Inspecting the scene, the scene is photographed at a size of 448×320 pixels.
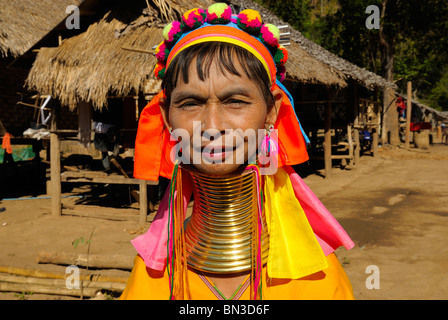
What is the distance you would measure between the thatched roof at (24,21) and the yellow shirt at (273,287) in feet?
32.9

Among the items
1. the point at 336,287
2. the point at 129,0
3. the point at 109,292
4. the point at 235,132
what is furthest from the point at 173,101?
the point at 129,0

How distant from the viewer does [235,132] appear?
133 cm

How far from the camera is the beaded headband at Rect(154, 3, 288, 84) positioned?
140 cm

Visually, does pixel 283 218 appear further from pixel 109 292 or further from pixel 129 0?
pixel 129 0

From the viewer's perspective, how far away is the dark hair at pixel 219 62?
1335mm

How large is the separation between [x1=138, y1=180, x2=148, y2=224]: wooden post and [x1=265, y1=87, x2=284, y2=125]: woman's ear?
17.9ft

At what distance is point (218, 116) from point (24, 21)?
12.6m

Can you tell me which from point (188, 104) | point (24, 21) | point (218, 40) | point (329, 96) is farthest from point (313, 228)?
point (24, 21)

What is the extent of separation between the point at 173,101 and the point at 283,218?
2.09 feet

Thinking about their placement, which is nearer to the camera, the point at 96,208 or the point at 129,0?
the point at 129,0

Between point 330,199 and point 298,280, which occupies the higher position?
point 298,280

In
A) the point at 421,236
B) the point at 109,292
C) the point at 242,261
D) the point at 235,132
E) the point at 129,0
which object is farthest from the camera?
the point at 129,0

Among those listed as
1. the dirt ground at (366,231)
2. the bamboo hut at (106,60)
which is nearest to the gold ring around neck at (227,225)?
the dirt ground at (366,231)

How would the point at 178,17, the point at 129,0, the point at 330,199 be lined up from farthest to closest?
1. the point at 330,199
2. the point at 129,0
3. the point at 178,17
